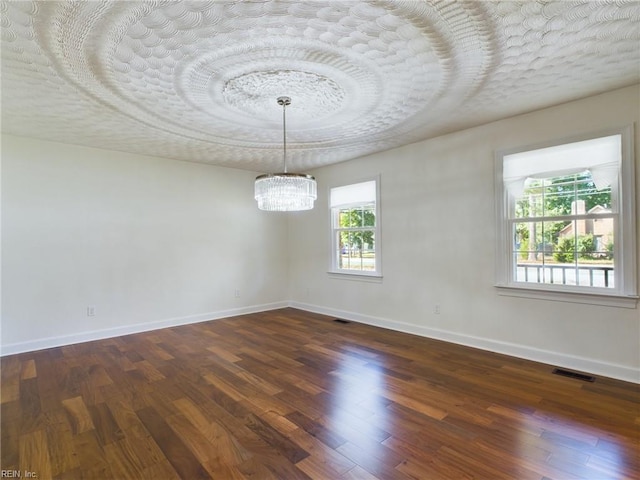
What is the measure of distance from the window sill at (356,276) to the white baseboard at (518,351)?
0.53 m

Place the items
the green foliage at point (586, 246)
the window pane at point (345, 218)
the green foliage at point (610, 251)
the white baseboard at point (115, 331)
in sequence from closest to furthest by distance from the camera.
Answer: the green foliage at point (610, 251)
the green foliage at point (586, 246)
the white baseboard at point (115, 331)
the window pane at point (345, 218)

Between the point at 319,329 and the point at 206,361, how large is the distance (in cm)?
168

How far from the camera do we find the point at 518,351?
351 centimetres

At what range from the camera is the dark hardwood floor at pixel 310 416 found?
188 cm

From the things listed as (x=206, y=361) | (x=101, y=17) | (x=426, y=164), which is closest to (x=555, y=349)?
(x=426, y=164)

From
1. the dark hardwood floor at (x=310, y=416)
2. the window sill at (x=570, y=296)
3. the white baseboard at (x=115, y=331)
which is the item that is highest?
the window sill at (x=570, y=296)

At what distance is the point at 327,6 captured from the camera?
6.04ft

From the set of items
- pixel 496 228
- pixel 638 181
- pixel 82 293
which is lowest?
pixel 82 293

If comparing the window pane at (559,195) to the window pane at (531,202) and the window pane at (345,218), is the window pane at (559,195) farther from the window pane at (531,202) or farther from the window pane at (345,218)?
the window pane at (345,218)

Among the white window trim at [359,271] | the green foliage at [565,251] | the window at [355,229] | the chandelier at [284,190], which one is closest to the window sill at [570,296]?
the green foliage at [565,251]

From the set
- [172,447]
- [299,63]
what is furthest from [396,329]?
[299,63]

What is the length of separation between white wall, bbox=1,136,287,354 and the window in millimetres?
1387

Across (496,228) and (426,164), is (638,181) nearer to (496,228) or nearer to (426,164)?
(496,228)

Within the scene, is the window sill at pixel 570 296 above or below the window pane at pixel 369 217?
below
